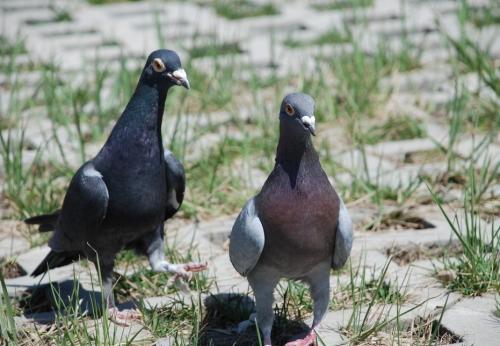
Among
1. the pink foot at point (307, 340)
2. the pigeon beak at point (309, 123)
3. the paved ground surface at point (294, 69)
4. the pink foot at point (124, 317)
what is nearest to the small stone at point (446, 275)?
the paved ground surface at point (294, 69)

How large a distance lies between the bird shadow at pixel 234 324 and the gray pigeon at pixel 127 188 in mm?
169

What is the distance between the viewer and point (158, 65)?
3949 mm

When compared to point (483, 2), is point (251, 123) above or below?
below

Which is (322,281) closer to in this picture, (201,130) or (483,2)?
(201,130)

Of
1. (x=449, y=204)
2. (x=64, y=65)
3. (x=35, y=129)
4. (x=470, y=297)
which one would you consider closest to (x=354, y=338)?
(x=470, y=297)

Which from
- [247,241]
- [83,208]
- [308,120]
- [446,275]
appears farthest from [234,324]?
[308,120]

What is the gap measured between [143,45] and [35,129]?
174 cm

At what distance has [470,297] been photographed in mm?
3830

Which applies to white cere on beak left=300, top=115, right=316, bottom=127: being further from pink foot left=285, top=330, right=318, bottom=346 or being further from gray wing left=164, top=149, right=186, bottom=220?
gray wing left=164, top=149, right=186, bottom=220

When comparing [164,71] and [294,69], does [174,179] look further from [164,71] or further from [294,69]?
[294,69]

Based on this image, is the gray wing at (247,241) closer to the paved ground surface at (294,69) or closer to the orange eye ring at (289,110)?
the orange eye ring at (289,110)

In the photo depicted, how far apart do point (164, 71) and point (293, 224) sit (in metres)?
0.95

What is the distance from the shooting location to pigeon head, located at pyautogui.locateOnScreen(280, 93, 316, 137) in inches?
129

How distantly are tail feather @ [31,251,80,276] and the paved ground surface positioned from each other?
130 mm
